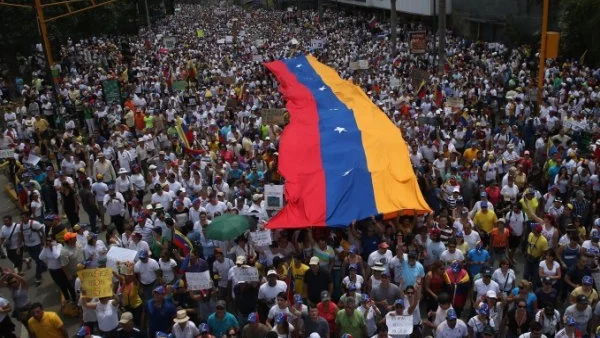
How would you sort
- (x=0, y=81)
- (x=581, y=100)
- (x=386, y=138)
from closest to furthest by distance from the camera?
(x=386, y=138) < (x=581, y=100) < (x=0, y=81)

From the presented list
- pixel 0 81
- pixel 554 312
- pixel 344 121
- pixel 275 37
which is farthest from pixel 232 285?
pixel 275 37

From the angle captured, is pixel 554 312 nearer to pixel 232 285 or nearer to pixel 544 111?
pixel 232 285

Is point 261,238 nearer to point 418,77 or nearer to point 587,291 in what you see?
point 587,291

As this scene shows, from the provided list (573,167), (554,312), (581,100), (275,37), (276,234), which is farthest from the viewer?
(275,37)

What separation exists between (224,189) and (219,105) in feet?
25.3

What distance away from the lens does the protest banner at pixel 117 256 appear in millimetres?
8117

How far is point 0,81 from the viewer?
93.6 feet

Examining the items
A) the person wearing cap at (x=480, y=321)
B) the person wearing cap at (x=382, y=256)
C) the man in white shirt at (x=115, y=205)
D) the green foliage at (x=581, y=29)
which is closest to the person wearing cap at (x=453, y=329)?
the person wearing cap at (x=480, y=321)

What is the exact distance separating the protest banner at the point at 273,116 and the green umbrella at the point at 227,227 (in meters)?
6.98

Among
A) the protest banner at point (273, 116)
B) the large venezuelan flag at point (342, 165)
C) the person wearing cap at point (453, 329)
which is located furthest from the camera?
the protest banner at point (273, 116)

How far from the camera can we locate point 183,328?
7.00m

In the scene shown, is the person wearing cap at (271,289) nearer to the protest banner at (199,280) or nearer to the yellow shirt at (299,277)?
the yellow shirt at (299,277)

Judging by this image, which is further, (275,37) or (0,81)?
(275,37)

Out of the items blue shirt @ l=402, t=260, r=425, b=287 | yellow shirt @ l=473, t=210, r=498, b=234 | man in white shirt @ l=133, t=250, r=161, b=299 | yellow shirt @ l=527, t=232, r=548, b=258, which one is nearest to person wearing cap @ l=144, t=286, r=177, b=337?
man in white shirt @ l=133, t=250, r=161, b=299
